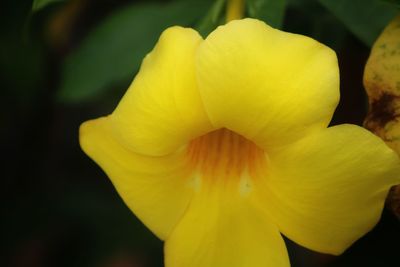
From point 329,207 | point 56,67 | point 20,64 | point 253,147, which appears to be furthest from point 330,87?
point 56,67

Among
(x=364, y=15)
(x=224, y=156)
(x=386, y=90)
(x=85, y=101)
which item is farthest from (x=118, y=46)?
(x=386, y=90)

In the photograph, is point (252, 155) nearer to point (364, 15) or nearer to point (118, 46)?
point (364, 15)

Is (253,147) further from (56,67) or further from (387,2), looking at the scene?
(56,67)

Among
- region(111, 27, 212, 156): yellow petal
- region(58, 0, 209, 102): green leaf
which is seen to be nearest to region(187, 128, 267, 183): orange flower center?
region(111, 27, 212, 156): yellow petal

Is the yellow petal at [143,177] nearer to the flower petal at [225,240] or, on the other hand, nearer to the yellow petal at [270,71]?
the flower petal at [225,240]

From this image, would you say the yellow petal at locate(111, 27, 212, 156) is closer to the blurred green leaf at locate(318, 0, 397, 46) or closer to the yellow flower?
the yellow flower

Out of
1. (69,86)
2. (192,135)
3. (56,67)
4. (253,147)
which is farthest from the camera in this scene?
(56,67)

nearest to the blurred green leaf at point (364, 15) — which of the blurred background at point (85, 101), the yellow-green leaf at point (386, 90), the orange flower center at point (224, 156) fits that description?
the blurred background at point (85, 101)
